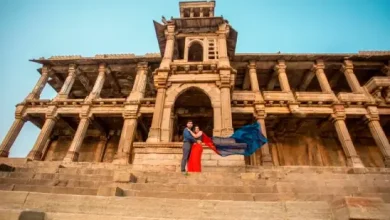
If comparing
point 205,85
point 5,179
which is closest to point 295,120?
point 205,85

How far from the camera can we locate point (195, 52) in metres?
16.2

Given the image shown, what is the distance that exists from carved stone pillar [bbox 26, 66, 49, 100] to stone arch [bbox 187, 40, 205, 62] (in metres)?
11.2

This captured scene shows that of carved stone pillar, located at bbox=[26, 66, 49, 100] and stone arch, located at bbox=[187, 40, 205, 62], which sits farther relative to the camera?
carved stone pillar, located at bbox=[26, 66, 49, 100]

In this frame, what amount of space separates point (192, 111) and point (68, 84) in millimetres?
9625

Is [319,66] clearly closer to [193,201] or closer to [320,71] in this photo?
[320,71]

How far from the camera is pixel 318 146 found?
53.6 ft

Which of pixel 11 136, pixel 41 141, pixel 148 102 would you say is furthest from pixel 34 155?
pixel 148 102

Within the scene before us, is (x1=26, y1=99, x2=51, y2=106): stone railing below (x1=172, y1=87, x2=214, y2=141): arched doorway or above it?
above

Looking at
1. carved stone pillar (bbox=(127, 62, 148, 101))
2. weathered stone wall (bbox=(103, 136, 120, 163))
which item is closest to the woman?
carved stone pillar (bbox=(127, 62, 148, 101))

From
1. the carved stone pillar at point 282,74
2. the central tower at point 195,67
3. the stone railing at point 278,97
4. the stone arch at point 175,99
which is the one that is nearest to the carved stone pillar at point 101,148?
the central tower at point 195,67

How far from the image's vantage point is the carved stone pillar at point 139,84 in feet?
49.9

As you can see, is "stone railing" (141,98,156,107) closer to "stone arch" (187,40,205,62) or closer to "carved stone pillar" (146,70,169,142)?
"carved stone pillar" (146,70,169,142)

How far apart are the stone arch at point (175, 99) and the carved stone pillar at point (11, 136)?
10831mm

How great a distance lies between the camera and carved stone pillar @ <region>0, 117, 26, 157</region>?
1366 centimetres
